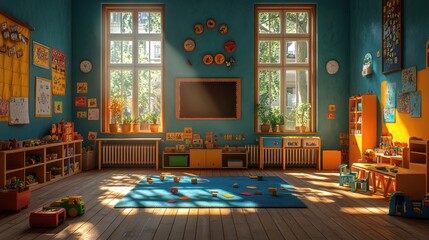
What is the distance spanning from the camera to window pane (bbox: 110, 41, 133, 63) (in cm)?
962

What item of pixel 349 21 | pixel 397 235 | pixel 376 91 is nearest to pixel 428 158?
pixel 397 235

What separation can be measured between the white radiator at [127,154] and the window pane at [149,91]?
3.04ft

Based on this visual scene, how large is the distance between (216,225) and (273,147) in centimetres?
510

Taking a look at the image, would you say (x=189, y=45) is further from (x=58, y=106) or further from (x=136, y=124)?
(x=58, y=106)

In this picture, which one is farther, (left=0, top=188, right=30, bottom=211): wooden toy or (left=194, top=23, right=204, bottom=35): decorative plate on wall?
(left=194, top=23, right=204, bottom=35): decorative plate on wall

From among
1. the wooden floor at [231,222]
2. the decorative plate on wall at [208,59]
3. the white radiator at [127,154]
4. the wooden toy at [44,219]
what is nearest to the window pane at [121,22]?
the decorative plate on wall at [208,59]

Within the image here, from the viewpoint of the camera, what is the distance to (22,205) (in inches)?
194

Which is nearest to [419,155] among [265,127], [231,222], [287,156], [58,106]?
[231,222]

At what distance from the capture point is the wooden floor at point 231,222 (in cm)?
387

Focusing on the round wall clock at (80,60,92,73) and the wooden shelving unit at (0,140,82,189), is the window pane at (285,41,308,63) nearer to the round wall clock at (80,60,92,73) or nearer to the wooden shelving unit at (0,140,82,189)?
the round wall clock at (80,60,92,73)

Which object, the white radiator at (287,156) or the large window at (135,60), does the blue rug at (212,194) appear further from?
the large window at (135,60)

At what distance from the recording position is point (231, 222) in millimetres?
4332

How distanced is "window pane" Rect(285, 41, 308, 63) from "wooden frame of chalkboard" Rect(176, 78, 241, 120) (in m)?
1.45

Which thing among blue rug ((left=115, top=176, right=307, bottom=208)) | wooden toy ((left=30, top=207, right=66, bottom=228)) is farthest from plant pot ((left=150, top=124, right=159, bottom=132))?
wooden toy ((left=30, top=207, right=66, bottom=228))
